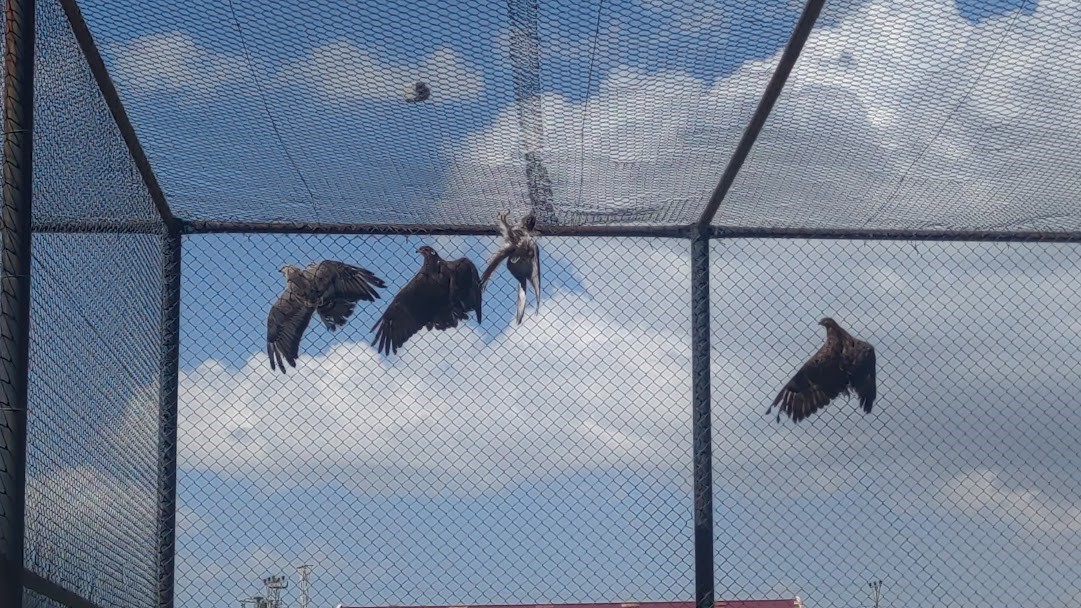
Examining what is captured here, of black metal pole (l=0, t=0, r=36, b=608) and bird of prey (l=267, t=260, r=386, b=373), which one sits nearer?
black metal pole (l=0, t=0, r=36, b=608)

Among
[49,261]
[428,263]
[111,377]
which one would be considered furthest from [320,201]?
[49,261]

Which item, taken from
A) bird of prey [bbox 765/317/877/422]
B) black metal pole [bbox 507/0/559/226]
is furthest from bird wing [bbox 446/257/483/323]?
bird of prey [bbox 765/317/877/422]

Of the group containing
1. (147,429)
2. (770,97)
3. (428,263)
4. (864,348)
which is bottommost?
(147,429)

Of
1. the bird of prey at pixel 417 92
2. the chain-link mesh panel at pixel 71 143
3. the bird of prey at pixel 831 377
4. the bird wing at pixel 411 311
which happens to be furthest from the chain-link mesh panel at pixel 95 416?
the bird of prey at pixel 831 377

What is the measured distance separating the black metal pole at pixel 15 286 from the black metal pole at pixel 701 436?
2745 millimetres

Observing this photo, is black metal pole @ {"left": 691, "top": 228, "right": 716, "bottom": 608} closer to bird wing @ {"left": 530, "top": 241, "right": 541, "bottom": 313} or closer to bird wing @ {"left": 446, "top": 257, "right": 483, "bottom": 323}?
bird wing @ {"left": 530, "top": 241, "right": 541, "bottom": 313}

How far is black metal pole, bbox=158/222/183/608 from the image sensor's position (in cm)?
593

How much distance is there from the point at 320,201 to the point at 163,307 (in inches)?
32.3

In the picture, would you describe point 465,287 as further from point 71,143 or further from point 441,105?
point 71,143

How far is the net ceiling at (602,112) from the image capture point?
518cm

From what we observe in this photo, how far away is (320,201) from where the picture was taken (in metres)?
6.27

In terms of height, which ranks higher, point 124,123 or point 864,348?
point 124,123

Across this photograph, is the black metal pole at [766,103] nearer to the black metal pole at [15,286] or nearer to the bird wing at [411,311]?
the bird wing at [411,311]

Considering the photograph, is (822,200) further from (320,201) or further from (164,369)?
(164,369)
